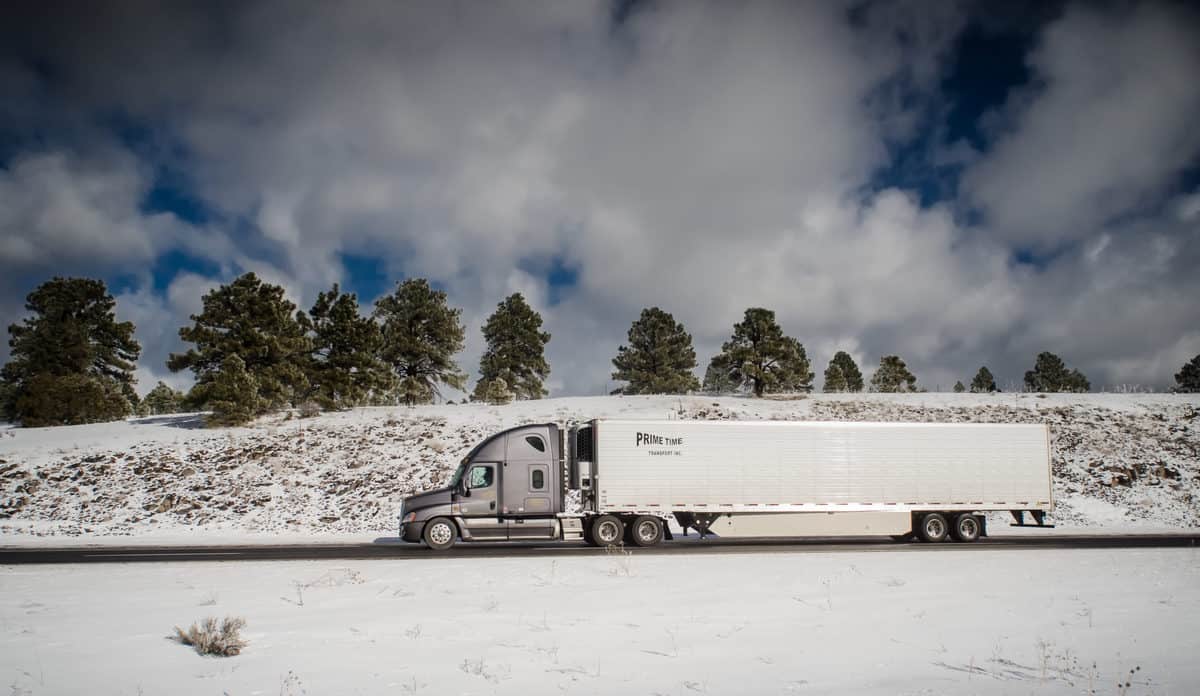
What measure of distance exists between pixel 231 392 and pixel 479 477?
27.2 m

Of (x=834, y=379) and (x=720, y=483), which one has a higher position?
(x=834, y=379)

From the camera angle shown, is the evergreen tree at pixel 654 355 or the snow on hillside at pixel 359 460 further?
the evergreen tree at pixel 654 355

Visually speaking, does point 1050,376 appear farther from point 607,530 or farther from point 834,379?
point 607,530

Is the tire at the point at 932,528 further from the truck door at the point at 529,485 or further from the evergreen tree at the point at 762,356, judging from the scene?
the evergreen tree at the point at 762,356

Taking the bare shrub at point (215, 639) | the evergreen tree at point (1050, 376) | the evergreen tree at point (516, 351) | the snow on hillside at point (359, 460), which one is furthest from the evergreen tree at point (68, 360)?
the evergreen tree at point (1050, 376)

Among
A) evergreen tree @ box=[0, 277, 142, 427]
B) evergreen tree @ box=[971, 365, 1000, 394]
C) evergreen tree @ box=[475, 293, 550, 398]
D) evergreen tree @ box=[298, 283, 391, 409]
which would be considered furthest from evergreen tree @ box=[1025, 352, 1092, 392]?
evergreen tree @ box=[0, 277, 142, 427]

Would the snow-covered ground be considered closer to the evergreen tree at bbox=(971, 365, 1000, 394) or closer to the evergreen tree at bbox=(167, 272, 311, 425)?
the evergreen tree at bbox=(167, 272, 311, 425)

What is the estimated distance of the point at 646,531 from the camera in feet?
72.4

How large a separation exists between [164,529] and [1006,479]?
32.6 metres

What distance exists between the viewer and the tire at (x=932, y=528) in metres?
23.5

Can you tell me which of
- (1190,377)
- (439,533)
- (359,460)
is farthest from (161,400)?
(1190,377)

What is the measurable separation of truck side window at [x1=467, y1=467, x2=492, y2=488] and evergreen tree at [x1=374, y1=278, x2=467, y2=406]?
30.9 metres

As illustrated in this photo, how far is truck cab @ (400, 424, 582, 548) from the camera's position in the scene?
Result: 2170cm

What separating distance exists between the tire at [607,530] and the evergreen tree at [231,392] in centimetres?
2943
